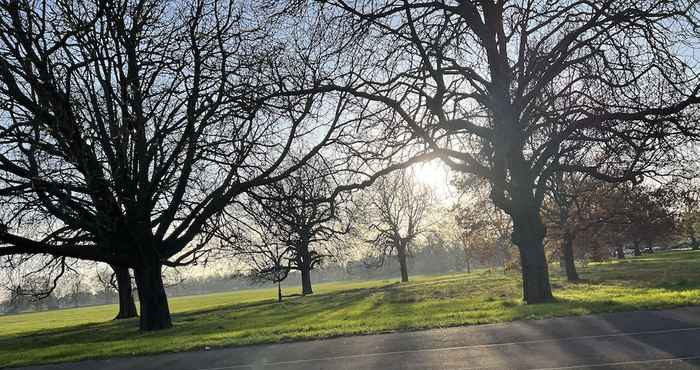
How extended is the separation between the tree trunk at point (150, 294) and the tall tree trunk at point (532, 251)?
40.1ft

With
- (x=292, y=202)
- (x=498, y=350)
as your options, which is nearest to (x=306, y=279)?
(x=292, y=202)

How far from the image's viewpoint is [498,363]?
7824 mm

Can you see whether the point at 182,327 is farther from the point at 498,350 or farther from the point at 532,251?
the point at 498,350

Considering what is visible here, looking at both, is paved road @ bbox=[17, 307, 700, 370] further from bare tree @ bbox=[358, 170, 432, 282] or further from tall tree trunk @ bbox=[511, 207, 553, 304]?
bare tree @ bbox=[358, 170, 432, 282]

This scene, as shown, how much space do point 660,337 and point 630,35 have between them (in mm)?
8550

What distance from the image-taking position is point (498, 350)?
8633 millimetres

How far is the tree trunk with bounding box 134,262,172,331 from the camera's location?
63.1 feet

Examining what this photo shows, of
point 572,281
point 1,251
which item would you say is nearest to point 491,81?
point 1,251

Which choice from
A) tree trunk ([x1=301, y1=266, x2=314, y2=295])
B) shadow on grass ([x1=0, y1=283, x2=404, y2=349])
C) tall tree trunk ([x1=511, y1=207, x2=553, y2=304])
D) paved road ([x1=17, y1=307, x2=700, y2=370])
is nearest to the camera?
paved road ([x1=17, y1=307, x2=700, y2=370])

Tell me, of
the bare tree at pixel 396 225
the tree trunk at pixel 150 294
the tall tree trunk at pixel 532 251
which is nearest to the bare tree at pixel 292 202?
the tree trunk at pixel 150 294

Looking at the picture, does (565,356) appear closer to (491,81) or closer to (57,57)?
(491,81)

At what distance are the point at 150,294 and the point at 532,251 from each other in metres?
12.9

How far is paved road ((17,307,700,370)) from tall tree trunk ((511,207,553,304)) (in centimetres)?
497

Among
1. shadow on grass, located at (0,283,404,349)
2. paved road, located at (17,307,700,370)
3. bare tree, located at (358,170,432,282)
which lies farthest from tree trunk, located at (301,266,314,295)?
paved road, located at (17,307,700,370)
